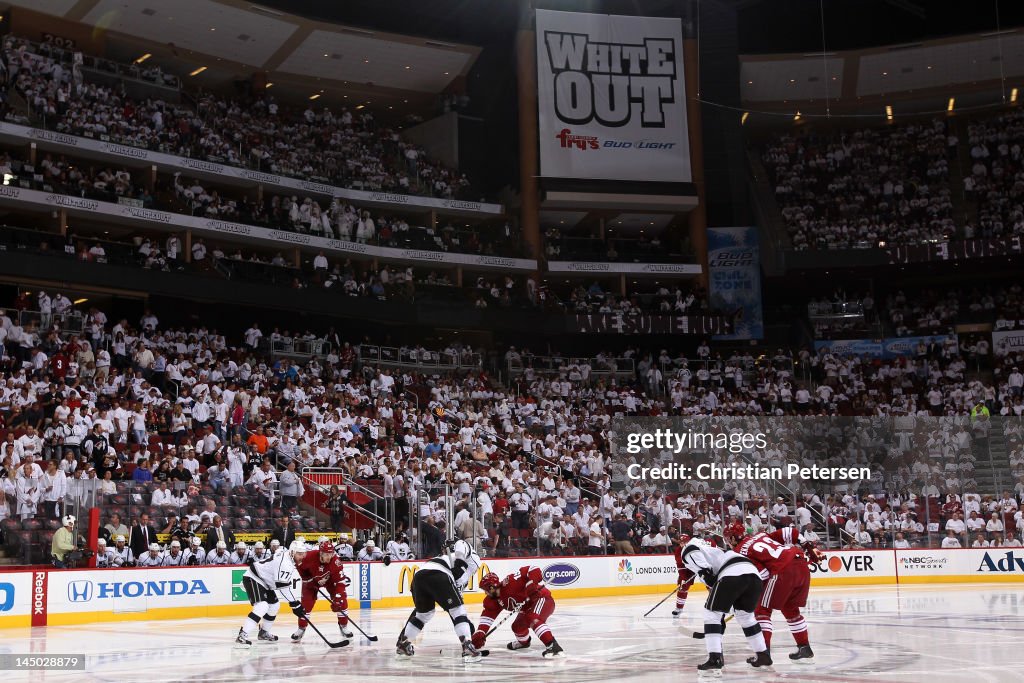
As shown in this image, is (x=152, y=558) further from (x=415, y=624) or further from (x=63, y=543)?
(x=415, y=624)

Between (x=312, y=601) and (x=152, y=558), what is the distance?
639cm

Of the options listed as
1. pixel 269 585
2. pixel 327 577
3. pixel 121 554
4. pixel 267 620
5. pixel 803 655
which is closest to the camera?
pixel 803 655

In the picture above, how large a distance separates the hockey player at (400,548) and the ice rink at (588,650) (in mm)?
2048

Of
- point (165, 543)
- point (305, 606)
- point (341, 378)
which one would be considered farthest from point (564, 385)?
point (305, 606)

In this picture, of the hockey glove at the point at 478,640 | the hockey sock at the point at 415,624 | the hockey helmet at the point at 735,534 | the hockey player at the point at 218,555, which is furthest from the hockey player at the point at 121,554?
the hockey helmet at the point at 735,534

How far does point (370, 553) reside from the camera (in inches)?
981

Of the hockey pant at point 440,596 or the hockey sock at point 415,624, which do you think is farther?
the hockey sock at point 415,624

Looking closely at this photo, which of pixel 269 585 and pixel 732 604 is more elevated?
pixel 269 585

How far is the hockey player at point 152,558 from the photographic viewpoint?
21859 mm

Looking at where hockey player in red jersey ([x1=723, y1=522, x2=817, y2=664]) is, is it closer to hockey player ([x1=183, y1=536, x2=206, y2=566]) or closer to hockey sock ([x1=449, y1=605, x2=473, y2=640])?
hockey sock ([x1=449, y1=605, x2=473, y2=640])

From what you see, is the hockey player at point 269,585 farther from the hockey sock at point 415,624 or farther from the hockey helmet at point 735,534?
the hockey helmet at point 735,534
